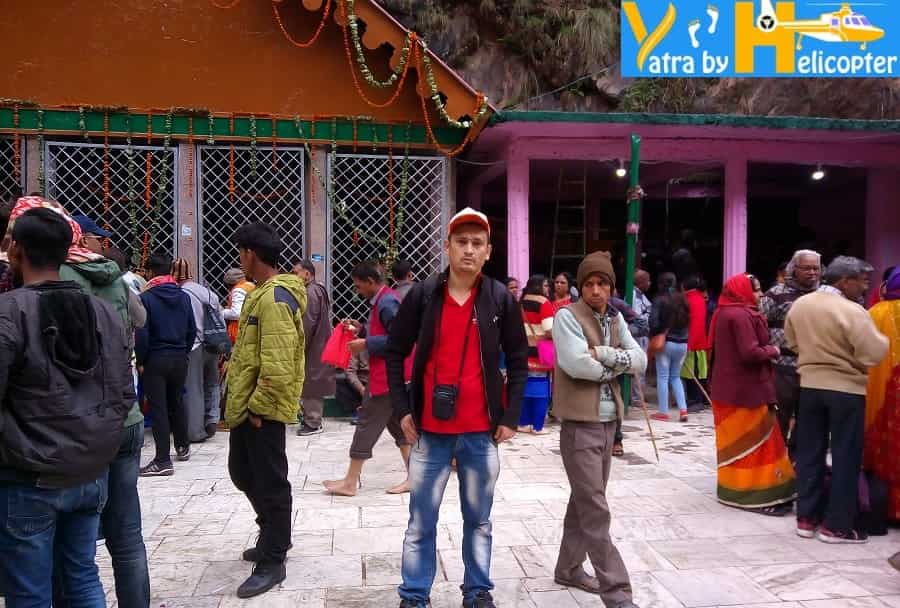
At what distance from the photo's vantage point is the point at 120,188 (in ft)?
27.0

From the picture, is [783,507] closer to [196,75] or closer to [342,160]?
[342,160]

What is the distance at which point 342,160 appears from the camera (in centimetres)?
848

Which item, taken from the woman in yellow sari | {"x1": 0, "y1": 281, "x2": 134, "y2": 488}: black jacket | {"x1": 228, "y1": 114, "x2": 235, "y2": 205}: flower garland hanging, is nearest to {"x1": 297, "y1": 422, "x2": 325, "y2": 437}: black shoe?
{"x1": 228, "y1": 114, "x2": 235, "y2": 205}: flower garland hanging

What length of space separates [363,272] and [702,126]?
5552 mm

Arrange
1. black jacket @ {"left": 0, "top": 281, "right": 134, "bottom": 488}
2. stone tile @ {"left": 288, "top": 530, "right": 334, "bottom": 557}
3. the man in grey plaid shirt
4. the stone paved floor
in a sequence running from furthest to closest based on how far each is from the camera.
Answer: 1. the man in grey plaid shirt
2. stone tile @ {"left": 288, "top": 530, "right": 334, "bottom": 557}
3. the stone paved floor
4. black jacket @ {"left": 0, "top": 281, "right": 134, "bottom": 488}

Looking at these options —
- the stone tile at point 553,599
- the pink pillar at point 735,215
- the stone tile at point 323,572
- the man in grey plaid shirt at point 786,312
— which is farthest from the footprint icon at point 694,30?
the stone tile at point 323,572

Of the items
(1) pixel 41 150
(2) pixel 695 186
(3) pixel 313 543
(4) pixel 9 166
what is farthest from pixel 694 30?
(4) pixel 9 166

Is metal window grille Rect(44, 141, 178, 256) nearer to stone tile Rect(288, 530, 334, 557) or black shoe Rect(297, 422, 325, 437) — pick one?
black shoe Rect(297, 422, 325, 437)

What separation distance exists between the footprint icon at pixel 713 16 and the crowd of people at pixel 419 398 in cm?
397

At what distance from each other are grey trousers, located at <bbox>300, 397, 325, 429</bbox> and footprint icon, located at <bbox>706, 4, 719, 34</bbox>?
20.2 ft

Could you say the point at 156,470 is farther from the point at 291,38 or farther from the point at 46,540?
the point at 291,38

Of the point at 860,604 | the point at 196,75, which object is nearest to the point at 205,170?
the point at 196,75

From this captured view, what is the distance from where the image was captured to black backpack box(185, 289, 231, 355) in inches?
264

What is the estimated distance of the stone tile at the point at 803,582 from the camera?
11.8 feet
